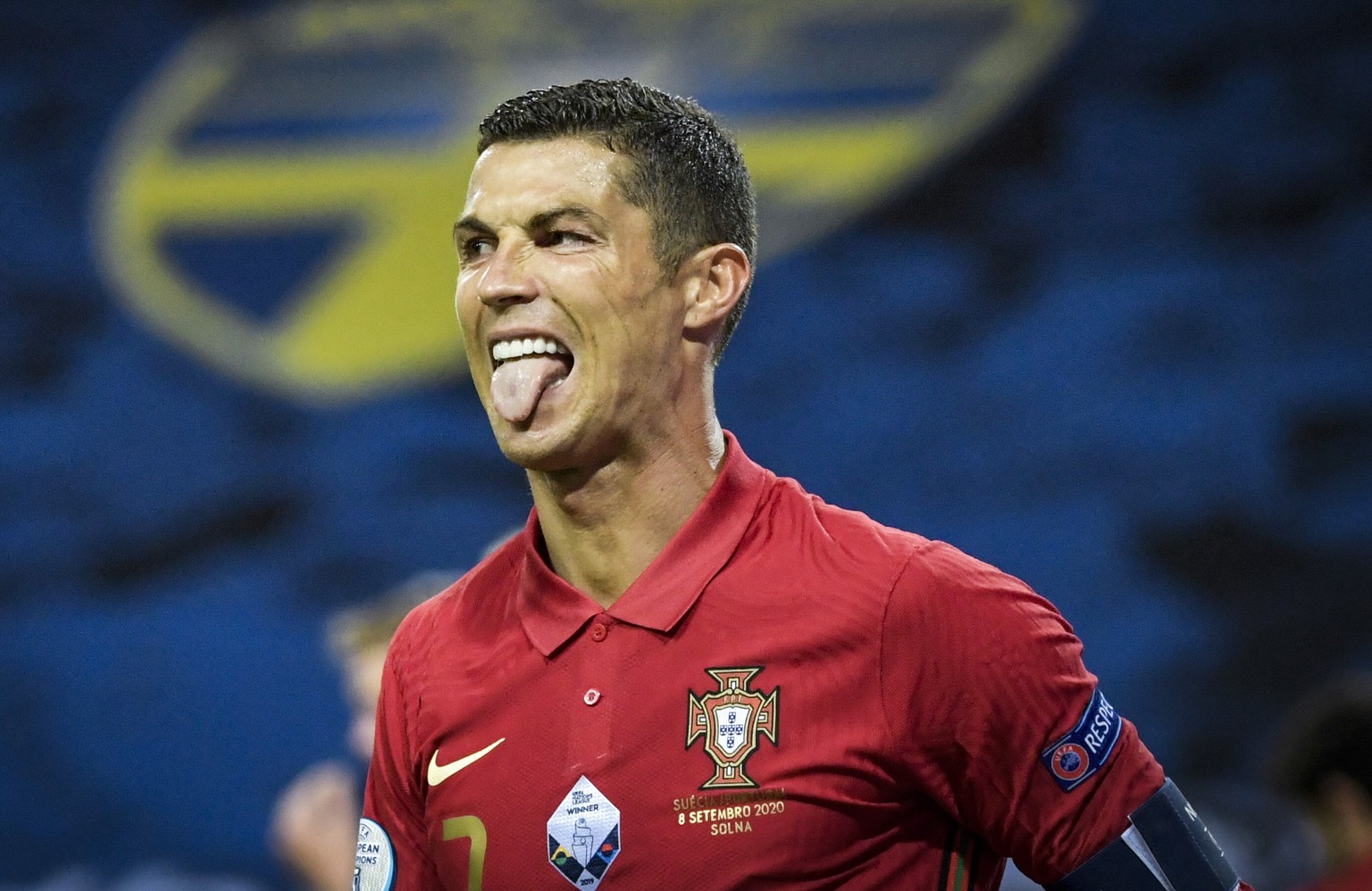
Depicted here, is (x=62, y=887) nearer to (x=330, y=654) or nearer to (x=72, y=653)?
(x=72, y=653)

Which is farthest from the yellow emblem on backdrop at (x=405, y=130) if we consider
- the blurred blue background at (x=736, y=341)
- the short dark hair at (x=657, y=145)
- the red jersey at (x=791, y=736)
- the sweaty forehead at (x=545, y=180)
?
the red jersey at (x=791, y=736)

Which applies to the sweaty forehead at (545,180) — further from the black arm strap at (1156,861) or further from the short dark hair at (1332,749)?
the short dark hair at (1332,749)

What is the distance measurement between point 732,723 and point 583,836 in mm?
205

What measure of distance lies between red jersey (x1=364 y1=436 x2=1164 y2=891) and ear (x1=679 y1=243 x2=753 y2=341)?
0.27m

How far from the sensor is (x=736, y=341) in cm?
507

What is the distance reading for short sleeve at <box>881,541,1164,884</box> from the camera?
1.74 metres

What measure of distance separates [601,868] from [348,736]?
11.7ft

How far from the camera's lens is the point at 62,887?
5195 mm

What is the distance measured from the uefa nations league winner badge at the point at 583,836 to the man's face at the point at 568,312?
0.39 meters

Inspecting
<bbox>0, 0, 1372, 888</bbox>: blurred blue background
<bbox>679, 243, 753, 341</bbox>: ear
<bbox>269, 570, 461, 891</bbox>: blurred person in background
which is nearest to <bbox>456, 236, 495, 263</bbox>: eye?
<bbox>679, 243, 753, 341</bbox>: ear

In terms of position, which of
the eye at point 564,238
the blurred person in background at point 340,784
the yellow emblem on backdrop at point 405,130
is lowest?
the eye at point 564,238

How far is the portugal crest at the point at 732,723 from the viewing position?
68.6 inches

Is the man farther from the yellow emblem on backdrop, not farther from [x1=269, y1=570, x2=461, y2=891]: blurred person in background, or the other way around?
the yellow emblem on backdrop

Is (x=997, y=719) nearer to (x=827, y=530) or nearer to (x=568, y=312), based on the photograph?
→ (x=827, y=530)
